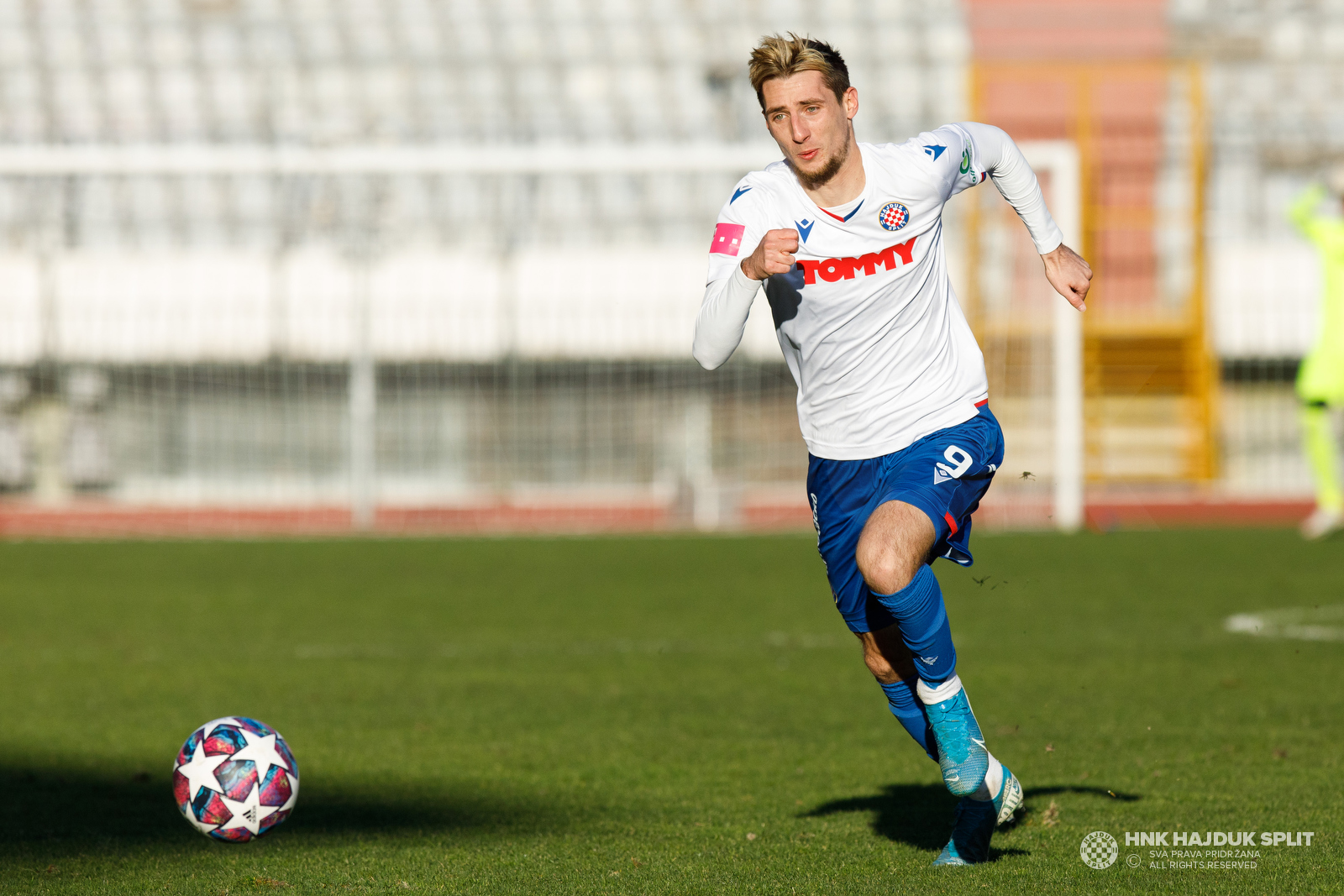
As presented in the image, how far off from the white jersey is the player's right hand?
13.5 inches

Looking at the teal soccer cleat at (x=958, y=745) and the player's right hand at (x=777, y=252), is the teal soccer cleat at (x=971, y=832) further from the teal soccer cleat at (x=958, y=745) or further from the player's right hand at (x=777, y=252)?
the player's right hand at (x=777, y=252)

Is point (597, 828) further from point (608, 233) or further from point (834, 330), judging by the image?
point (608, 233)

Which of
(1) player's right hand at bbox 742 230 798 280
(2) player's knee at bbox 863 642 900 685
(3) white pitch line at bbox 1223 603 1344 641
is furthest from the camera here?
(3) white pitch line at bbox 1223 603 1344 641

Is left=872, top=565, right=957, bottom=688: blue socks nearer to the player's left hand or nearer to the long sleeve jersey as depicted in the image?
the player's left hand

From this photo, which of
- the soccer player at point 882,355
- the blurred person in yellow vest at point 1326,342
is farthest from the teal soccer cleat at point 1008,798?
the blurred person in yellow vest at point 1326,342

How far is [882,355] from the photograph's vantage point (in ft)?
13.7

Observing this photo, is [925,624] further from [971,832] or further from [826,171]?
[826,171]

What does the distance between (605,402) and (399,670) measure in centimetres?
1041

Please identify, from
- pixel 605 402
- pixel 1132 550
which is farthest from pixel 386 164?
pixel 1132 550

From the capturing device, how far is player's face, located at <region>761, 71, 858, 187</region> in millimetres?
3918

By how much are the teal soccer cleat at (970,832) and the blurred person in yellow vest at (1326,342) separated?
9.19 meters

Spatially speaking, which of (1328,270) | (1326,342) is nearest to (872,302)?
(1326,342)

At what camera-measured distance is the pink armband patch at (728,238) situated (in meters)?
3.93

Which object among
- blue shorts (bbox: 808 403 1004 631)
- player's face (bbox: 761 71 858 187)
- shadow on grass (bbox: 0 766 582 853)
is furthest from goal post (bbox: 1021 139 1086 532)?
player's face (bbox: 761 71 858 187)
